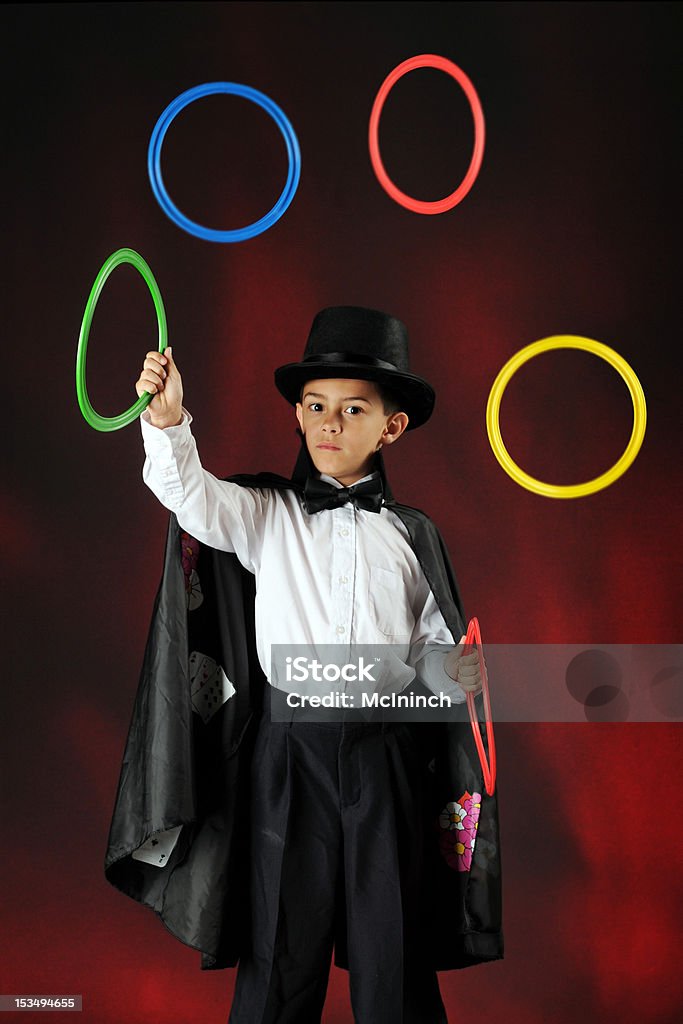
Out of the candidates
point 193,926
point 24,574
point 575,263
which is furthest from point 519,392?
point 193,926

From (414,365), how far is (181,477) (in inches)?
46.6

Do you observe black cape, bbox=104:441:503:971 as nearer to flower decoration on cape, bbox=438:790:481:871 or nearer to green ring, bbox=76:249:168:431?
flower decoration on cape, bbox=438:790:481:871

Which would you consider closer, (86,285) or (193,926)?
(193,926)

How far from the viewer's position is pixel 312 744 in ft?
7.21

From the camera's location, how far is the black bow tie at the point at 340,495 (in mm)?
2326

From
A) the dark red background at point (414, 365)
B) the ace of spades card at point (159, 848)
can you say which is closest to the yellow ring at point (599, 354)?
the dark red background at point (414, 365)

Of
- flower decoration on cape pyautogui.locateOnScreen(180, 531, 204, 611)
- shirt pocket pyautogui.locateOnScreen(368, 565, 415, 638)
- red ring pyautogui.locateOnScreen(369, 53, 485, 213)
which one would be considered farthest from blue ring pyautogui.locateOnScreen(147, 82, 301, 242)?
shirt pocket pyautogui.locateOnScreen(368, 565, 415, 638)

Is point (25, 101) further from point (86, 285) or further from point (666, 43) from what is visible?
point (666, 43)

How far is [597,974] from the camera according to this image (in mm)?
3086

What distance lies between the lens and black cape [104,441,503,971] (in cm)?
220

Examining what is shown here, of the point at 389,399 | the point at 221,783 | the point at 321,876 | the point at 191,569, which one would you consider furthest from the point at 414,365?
the point at 321,876

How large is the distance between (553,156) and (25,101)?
Answer: 144 centimetres

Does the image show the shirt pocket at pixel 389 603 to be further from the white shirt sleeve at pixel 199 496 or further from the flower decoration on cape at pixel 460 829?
the flower decoration on cape at pixel 460 829

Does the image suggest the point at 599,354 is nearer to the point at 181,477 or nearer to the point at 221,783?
the point at 181,477
